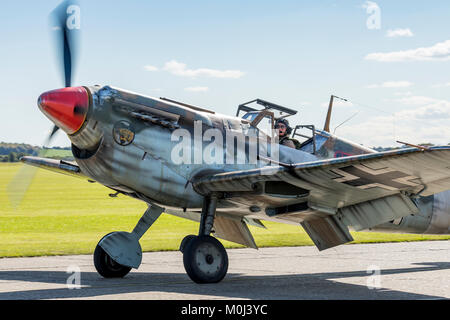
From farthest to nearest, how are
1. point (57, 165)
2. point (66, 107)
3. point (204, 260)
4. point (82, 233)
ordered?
point (82, 233) → point (57, 165) → point (204, 260) → point (66, 107)

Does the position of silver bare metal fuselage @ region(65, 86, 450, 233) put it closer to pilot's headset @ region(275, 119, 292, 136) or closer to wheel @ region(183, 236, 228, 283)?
wheel @ region(183, 236, 228, 283)

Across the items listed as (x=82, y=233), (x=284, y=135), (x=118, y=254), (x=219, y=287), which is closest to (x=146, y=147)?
(x=118, y=254)

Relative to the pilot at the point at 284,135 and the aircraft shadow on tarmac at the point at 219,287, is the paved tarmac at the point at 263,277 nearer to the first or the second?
the aircraft shadow on tarmac at the point at 219,287

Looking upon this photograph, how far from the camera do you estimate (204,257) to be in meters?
9.71

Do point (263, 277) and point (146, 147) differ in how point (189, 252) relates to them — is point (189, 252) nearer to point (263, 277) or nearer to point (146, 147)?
point (146, 147)

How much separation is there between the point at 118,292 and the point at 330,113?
6.15 meters

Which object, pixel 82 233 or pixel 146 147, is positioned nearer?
pixel 146 147

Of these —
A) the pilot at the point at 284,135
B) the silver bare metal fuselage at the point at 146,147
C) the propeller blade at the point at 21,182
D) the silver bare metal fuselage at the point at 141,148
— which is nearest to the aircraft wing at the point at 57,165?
the propeller blade at the point at 21,182

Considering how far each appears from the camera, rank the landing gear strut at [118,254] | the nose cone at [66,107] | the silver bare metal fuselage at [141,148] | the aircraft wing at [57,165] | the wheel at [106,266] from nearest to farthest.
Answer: the nose cone at [66,107] → the silver bare metal fuselage at [141,148] → the landing gear strut at [118,254] → the wheel at [106,266] → the aircraft wing at [57,165]

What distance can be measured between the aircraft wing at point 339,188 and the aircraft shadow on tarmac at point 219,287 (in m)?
1.14

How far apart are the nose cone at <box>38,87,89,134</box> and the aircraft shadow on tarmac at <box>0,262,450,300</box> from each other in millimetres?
2563

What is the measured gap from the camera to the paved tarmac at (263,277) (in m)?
8.70

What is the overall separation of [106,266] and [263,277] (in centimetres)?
296

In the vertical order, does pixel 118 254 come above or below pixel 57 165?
below
